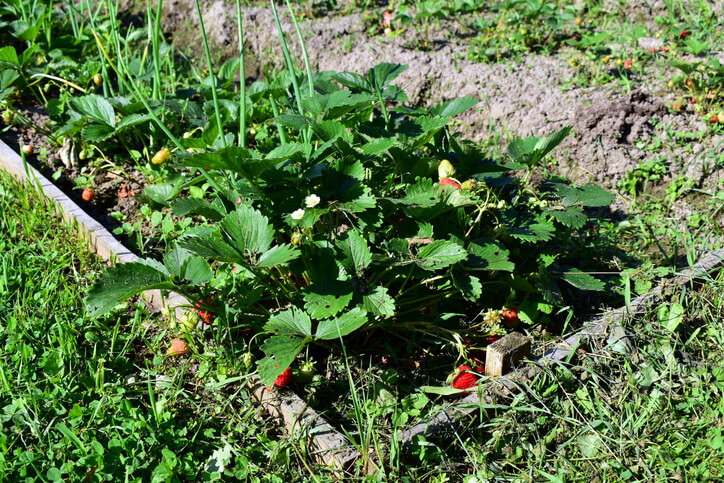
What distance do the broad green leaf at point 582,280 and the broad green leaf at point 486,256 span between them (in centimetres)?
26

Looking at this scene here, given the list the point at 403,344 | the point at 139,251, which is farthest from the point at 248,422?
the point at 139,251

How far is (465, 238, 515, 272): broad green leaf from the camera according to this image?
1549 millimetres

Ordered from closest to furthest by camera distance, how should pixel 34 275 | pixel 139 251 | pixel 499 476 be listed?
pixel 499 476 < pixel 34 275 < pixel 139 251

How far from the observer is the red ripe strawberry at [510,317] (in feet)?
5.81

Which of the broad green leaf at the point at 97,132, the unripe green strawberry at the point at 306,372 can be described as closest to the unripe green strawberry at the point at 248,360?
the unripe green strawberry at the point at 306,372

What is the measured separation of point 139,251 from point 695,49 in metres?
2.52

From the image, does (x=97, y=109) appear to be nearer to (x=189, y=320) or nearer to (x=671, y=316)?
(x=189, y=320)

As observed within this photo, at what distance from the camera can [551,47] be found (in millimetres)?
3170

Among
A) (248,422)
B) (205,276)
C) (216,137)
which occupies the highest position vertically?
(216,137)

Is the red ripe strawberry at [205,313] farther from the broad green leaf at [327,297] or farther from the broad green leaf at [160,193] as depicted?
the broad green leaf at [160,193]

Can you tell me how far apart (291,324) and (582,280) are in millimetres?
832

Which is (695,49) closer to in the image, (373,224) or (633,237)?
(633,237)

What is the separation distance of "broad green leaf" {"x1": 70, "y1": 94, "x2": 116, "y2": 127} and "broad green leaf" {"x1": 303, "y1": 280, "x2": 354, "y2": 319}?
128 cm

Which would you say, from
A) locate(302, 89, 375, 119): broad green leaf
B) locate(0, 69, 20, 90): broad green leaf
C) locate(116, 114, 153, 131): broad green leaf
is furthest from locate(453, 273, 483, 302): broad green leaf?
locate(0, 69, 20, 90): broad green leaf
